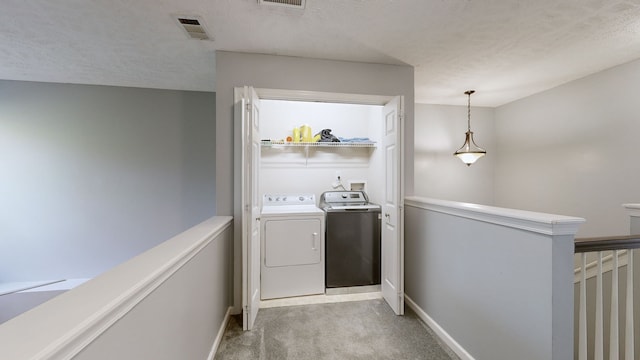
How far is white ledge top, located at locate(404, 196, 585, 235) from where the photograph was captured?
116 cm

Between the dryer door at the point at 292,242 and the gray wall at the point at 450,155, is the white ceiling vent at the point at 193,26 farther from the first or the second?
the gray wall at the point at 450,155

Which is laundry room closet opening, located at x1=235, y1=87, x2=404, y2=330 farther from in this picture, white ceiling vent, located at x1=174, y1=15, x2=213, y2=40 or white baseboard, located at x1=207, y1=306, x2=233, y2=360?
white ceiling vent, located at x1=174, y1=15, x2=213, y2=40

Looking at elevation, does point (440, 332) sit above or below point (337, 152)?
below

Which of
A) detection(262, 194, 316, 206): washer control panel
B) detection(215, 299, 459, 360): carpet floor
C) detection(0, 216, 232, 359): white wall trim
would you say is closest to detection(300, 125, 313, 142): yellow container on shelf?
detection(262, 194, 316, 206): washer control panel

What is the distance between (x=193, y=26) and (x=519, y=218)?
2565mm

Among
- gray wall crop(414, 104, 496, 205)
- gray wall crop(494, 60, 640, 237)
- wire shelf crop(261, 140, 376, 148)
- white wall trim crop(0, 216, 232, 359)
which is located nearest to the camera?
white wall trim crop(0, 216, 232, 359)

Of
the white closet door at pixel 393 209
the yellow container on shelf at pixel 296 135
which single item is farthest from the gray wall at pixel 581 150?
the yellow container on shelf at pixel 296 135

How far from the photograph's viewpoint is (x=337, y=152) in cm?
351

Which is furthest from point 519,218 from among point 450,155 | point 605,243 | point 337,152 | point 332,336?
point 450,155

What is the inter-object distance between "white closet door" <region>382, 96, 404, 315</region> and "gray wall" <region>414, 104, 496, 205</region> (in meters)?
1.72

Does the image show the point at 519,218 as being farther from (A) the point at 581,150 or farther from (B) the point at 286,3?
(A) the point at 581,150

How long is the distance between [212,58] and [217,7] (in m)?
0.85

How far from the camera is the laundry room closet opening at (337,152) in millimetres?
2393

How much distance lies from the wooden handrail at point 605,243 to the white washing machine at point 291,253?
6.62ft
